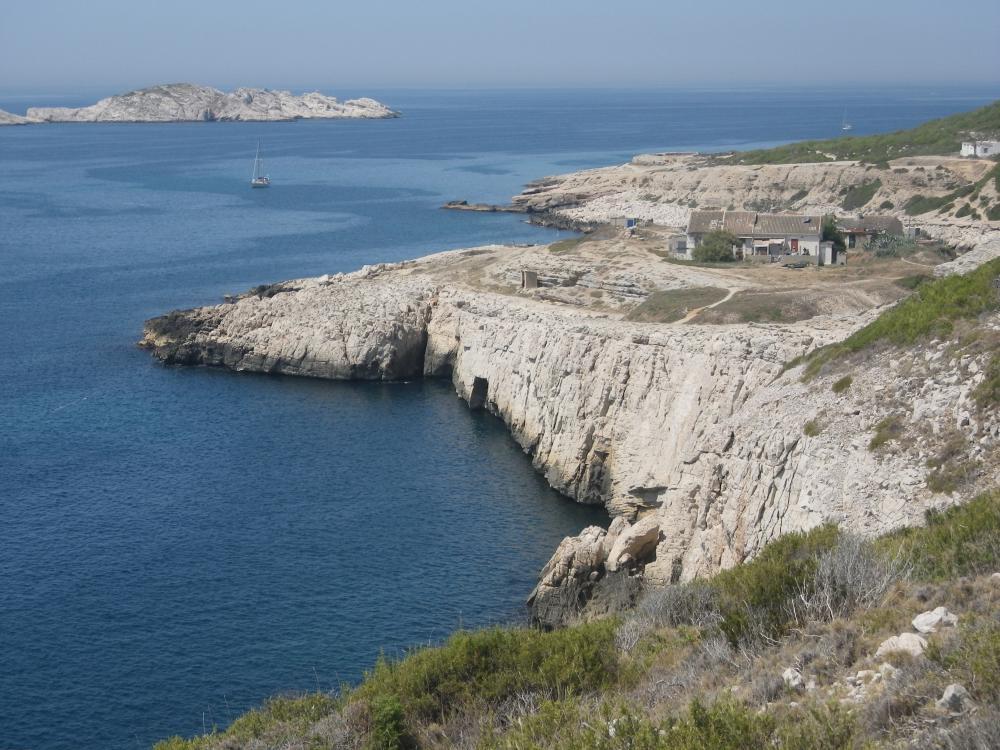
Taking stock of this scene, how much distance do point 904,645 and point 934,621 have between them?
34.6 inches

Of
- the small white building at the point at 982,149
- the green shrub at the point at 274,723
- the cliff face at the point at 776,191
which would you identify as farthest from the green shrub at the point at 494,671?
the small white building at the point at 982,149

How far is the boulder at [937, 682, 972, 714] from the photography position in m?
12.7

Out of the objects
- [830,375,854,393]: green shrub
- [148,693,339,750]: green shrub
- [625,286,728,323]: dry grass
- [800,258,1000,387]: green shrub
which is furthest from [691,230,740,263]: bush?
[148,693,339,750]: green shrub

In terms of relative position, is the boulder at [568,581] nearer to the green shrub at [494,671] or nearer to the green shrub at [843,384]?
the green shrub at [843,384]

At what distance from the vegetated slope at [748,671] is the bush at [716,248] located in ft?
140

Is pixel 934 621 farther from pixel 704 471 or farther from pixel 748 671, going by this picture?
pixel 704 471

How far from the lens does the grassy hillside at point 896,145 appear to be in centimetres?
10575

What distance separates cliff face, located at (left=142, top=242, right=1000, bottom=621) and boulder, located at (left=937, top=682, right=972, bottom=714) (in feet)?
39.5

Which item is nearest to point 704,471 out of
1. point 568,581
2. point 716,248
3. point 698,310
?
point 568,581

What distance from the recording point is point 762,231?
66.2 metres

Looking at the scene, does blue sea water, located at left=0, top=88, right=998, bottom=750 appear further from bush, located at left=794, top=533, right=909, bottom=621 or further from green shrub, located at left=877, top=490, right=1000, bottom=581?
green shrub, located at left=877, top=490, right=1000, bottom=581

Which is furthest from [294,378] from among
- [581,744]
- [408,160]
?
[408,160]

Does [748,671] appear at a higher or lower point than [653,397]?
higher

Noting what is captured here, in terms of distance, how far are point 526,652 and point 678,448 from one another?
21.8m
